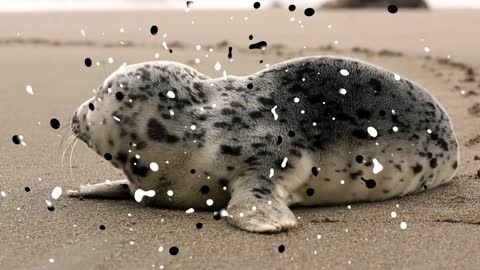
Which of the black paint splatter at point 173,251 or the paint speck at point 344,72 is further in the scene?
the paint speck at point 344,72

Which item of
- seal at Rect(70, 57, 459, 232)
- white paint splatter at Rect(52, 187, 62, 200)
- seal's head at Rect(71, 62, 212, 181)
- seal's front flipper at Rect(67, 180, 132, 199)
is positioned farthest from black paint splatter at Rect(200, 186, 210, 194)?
white paint splatter at Rect(52, 187, 62, 200)

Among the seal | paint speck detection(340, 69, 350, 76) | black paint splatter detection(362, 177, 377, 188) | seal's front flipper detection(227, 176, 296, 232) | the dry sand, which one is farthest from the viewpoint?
paint speck detection(340, 69, 350, 76)

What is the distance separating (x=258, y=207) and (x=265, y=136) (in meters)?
0.30

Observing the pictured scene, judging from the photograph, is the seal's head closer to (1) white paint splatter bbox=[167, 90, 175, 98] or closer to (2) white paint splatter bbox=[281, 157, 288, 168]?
(1) white paint splatter bbox=[167, 90, 175, 98]

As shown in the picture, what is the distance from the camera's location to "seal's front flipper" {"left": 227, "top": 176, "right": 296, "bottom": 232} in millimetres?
2361

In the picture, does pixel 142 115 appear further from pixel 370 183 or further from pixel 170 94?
pixel 370 183

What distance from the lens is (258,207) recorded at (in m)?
2.46

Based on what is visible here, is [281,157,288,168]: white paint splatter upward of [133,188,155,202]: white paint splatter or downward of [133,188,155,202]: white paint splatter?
upward

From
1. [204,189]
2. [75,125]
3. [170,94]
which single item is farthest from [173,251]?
[75,125]

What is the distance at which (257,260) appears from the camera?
2.12 metres

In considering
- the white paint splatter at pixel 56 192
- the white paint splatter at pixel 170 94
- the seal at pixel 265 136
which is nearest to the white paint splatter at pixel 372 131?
the seal at pixel 265 136

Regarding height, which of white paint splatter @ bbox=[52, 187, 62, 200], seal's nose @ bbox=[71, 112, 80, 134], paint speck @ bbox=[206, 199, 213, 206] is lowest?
white paint splatter @ bbox=[52, 187, 62, 200]

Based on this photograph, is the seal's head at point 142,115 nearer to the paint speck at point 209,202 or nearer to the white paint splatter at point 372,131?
the paint speck at point 209,202

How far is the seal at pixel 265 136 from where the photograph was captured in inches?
103
